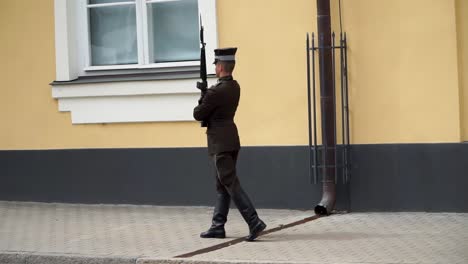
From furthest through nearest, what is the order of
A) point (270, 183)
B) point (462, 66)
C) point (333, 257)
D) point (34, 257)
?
point (270, 183) → point (462, 66) → point (34, 257) → point (333, 257)

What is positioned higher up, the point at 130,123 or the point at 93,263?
the point at 130,123

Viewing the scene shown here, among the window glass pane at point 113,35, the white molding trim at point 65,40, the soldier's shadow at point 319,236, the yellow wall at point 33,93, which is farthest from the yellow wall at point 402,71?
the white molding trim at point 65,40

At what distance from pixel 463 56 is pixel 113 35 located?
4.35 m

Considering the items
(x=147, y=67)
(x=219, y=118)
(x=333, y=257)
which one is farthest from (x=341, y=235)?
(x=147, y=67)

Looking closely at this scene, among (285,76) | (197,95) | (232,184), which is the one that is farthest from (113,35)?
(232,184)

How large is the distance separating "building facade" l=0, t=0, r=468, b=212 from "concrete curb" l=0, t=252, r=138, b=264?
2806 millimetres

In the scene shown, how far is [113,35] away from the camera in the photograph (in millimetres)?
11477

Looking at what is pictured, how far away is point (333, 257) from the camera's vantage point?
7652 mm

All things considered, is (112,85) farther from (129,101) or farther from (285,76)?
(285,76)

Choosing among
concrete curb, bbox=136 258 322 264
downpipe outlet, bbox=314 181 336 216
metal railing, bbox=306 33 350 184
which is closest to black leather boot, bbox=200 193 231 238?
concrete curb, bbox=136 258 322 264

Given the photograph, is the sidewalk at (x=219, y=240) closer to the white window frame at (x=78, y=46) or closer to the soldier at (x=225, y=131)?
the soldier at (x=225, y=131)

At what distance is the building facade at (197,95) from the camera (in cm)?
970

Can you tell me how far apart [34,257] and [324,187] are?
332cm

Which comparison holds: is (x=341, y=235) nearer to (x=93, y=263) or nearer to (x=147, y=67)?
(x=93, y=263)
